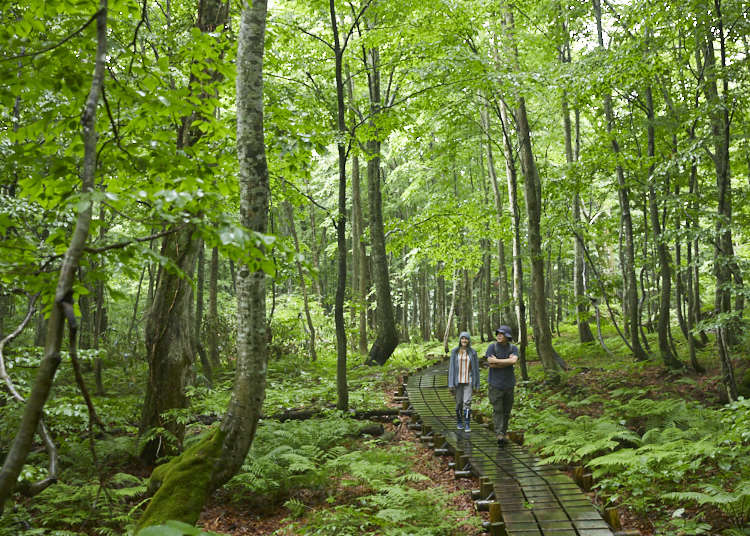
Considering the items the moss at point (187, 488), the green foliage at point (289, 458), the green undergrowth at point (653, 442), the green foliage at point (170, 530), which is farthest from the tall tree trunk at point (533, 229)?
the green foliage at point (170, 530)

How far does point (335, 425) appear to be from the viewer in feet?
28.7

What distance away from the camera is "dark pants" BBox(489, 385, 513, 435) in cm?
862

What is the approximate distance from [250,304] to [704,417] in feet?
25.4

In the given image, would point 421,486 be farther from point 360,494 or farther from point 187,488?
point 187,488

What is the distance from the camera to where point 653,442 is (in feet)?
24.3

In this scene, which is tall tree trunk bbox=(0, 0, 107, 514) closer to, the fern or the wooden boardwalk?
the wooden boardwalk

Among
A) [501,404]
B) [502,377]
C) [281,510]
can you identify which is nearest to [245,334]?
[281,510]

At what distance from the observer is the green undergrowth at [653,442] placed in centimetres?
505

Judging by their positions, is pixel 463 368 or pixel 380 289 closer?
pixel 463 368

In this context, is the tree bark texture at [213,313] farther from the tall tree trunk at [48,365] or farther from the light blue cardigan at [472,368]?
the tall tree trunk at [48,365]

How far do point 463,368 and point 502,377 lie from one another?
0.97 metres

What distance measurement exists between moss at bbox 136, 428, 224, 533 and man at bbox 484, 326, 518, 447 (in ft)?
17.5

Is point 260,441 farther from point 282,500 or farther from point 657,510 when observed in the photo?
point 657,510

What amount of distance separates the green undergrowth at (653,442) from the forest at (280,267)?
55 mm
